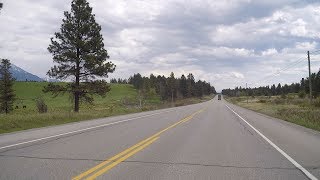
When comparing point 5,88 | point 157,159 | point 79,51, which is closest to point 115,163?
point 157,159

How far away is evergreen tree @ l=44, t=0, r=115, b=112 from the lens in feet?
129

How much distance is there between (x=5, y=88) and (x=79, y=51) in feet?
90.3

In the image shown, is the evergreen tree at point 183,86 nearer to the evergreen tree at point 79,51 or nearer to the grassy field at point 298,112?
the grassy field at point 298,112

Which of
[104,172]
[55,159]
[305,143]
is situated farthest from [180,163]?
[305,143]

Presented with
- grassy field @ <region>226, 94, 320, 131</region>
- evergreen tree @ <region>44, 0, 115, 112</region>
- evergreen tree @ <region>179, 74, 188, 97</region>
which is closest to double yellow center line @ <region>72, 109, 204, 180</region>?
grassy field @ <region>226, 94, 320, 131</region>

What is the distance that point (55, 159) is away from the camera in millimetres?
9930

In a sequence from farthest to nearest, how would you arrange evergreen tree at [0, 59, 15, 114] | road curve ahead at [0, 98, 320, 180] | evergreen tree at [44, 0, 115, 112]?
evergreen tree at [0, 59, 15, 114]
evergreen tree at [44, 0, 115, 112]
road curve ahead at [0, 98, 320, 180]

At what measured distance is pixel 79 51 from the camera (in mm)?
39844

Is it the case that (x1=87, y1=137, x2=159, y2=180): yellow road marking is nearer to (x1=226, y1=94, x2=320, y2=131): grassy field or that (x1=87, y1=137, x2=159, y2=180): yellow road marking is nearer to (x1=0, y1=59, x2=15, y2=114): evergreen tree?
(x1=226, y1=94, x2=320, y2=131): grassy field

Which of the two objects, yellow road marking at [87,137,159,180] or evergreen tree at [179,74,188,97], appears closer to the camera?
yellow road marking at [87,137,159,180]

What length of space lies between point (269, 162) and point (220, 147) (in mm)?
3043

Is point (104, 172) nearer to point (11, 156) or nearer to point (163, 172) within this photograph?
point (163, 172)

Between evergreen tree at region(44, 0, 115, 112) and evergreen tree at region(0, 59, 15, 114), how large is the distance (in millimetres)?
23377

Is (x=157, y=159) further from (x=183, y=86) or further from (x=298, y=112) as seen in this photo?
(x=183, y=86)
